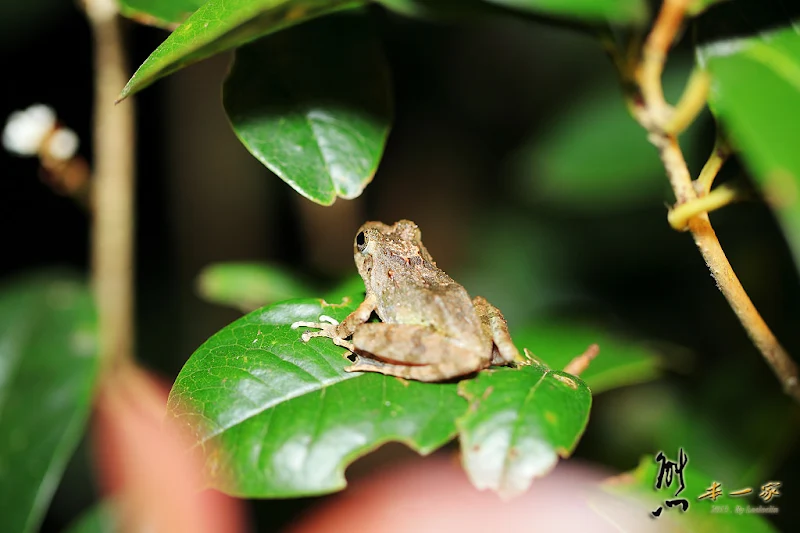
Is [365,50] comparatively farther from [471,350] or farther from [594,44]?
[594,44]

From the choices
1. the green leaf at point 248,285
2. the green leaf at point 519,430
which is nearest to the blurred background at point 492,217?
the green leaf at point 248,285

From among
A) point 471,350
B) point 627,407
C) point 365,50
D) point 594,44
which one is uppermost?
point 594,44

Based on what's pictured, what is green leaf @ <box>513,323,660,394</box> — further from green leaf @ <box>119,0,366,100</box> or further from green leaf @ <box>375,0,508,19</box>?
green leaf @ <box>119,0,366,100</box>

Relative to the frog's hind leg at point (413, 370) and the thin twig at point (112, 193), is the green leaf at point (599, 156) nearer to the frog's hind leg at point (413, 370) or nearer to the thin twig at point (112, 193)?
the frog's hind leg at point (413, 370)

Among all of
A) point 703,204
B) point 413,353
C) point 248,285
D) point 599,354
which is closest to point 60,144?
point 248,285

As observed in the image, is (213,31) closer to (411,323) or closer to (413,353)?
(413,353)

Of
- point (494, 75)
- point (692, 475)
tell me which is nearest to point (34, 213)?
point (494, 75)
